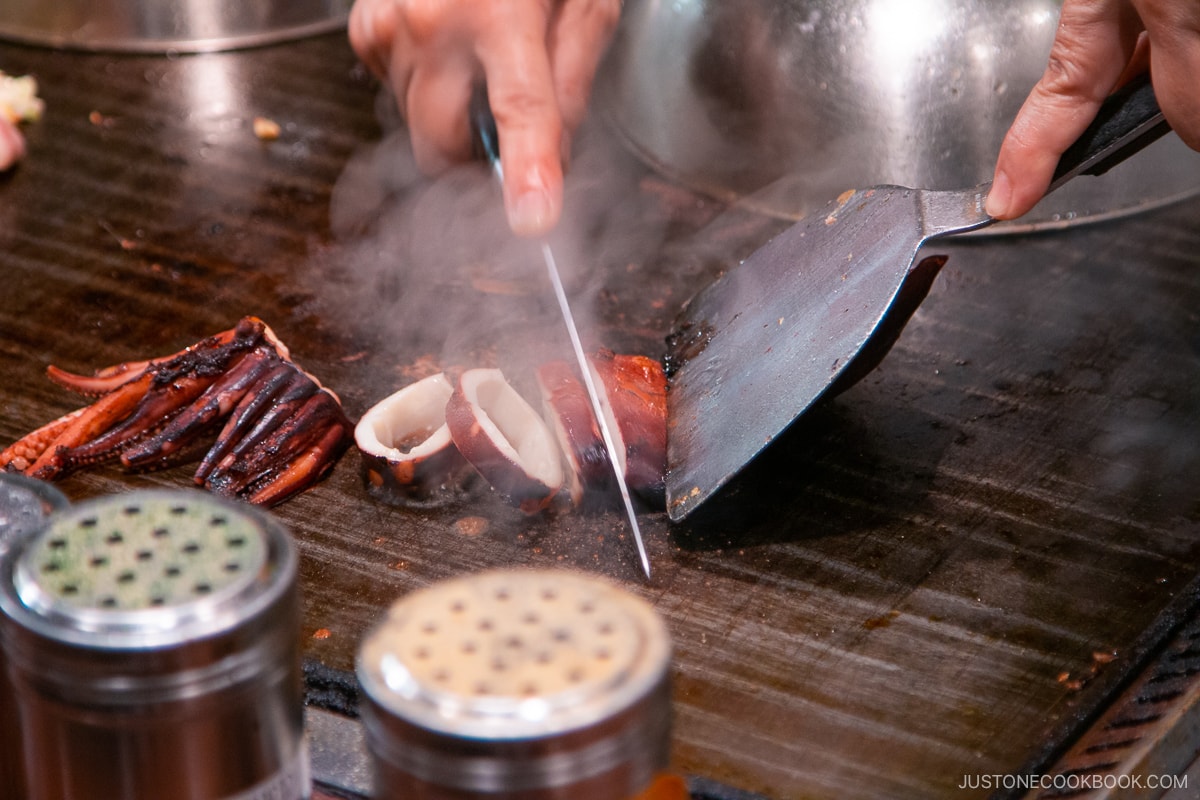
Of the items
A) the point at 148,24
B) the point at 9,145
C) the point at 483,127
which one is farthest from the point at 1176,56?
the point at 148,24

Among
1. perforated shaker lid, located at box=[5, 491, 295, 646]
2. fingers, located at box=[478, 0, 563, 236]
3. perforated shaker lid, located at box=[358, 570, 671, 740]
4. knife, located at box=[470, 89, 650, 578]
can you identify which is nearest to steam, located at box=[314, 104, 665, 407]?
knife, located at box=[470, 89, 650, 578]

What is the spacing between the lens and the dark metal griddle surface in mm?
2098

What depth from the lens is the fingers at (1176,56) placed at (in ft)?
6.64

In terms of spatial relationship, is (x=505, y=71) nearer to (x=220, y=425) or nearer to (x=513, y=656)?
(x=220, y=425)

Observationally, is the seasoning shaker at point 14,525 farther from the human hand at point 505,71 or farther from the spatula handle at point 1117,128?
the spatula handle at point 1117,128

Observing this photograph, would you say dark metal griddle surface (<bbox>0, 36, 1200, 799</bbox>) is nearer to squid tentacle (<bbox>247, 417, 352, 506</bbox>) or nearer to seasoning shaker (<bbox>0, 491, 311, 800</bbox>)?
squid tentacle (<bbox>247, 417, 352, 506</bbox>)

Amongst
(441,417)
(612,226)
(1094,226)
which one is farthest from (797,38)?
(441,417)

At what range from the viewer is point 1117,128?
225 cm

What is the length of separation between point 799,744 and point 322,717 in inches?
28.8

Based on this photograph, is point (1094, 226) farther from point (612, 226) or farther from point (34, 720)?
point (34, 720)

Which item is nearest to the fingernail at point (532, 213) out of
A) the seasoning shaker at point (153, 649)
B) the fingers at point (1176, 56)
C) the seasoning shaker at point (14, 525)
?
the fingers at point (1176, 56)

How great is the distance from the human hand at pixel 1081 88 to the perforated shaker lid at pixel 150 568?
154 cm

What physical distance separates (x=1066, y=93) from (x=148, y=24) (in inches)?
134

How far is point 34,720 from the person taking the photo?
1202 mm
